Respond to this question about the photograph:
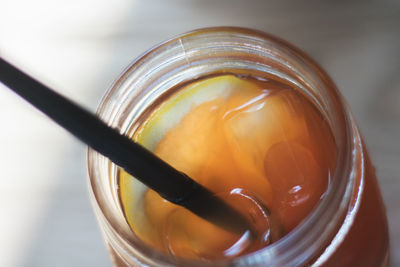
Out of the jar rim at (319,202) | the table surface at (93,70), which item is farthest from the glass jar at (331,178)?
the table surface at (93,70)

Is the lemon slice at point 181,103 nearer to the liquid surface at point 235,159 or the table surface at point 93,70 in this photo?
the liquid surface at point 235,159

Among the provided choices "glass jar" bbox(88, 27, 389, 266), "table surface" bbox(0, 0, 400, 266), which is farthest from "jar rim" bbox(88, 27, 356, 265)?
"table surface" bbox(0, 0, 400, 266)

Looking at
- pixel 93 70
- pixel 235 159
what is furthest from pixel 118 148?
pixel 93 70

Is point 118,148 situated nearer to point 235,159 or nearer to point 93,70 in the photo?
point 235,159

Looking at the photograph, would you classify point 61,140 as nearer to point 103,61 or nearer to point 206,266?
point 103,61

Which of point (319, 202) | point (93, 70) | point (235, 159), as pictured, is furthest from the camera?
point (93, 70)

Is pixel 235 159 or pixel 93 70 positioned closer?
pixel 235 159
